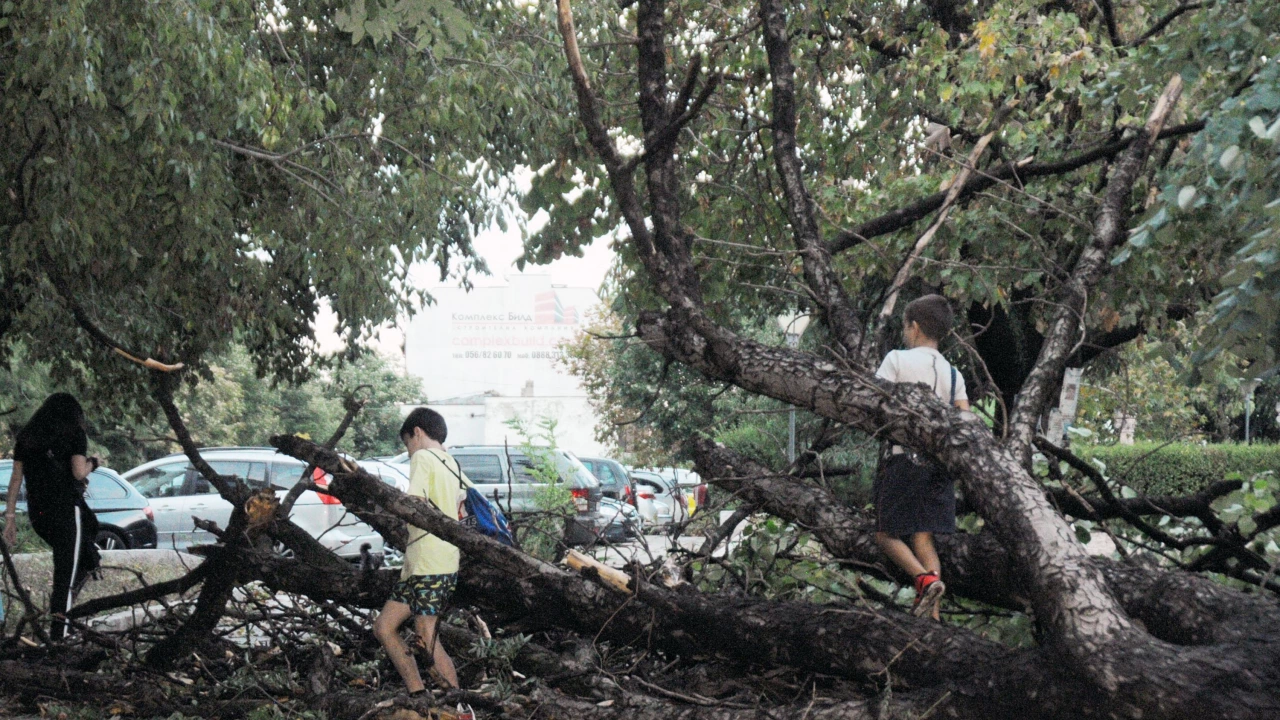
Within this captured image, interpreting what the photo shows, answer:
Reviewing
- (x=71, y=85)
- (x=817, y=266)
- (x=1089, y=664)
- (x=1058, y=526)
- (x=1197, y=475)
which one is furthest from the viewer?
(x=1197, y=475)

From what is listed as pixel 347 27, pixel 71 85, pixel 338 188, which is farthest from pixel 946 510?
pixel 338 188

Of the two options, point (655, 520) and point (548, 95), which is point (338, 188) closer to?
point (548, 95)

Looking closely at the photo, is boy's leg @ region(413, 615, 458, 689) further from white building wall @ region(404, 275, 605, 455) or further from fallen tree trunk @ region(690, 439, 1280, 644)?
white building wall @ region(404, 275, 605, 455)

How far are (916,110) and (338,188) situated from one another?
4870mm

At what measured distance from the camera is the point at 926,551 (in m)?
4.46

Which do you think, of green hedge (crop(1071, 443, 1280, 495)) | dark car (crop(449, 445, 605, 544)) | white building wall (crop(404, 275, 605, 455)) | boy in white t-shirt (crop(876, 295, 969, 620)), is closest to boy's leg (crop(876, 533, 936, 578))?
boy in white t-shirt (crop(876, 295, 969, 620))

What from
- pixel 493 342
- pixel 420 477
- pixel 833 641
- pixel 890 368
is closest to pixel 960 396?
pixel 890 368

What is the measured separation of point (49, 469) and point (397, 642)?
309 centimetres

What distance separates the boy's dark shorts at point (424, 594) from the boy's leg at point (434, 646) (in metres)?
0.04

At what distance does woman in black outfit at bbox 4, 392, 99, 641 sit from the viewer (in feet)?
22.1

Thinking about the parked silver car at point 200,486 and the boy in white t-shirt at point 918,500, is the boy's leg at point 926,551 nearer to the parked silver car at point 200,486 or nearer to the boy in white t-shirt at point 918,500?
the boy in white t-shirt at point 918,500

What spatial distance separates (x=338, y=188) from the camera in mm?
9242

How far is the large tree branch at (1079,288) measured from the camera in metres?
4.77

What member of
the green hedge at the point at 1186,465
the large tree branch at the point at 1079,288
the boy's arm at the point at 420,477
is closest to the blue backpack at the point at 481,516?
the boy's arm at the point at 420,477
